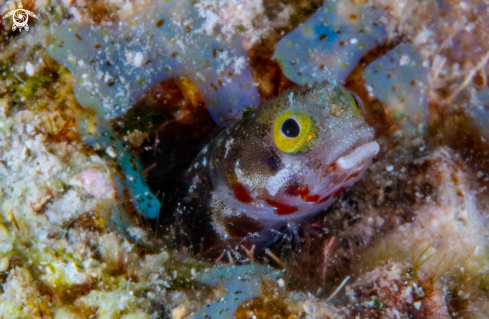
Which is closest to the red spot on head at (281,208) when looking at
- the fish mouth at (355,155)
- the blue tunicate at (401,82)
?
the fish mouth at (355,155)

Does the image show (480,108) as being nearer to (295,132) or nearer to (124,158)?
(295,132)

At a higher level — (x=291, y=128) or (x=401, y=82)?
(x=291, y=128)

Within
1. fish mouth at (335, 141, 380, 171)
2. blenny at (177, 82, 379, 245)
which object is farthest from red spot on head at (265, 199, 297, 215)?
fish mouth at (335, 141, 380, 171)

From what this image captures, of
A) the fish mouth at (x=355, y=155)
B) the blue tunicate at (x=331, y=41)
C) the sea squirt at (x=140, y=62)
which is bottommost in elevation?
the fish mouth at (x=355, y=155)

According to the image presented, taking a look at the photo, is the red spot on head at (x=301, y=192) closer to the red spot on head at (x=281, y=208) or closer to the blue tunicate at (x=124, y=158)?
the red spot on head at (x=281, y=208)

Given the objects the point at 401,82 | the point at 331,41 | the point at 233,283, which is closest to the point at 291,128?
the point at 233,283

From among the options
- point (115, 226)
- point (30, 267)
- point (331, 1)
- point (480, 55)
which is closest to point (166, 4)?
point (331, 1)

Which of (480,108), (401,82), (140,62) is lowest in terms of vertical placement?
(480,108)

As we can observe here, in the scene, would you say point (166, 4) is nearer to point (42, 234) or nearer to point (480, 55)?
point (42, 234)

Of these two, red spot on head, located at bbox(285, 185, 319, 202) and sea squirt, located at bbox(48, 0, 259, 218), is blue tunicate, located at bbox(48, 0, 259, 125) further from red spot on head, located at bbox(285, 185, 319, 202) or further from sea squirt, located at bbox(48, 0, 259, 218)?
red spot on head, located at bbox(285, 185, 319, 202)
